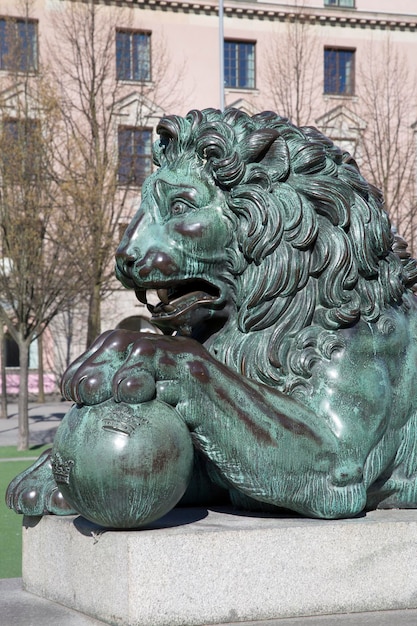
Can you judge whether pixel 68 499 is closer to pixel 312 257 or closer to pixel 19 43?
pixel 312 257

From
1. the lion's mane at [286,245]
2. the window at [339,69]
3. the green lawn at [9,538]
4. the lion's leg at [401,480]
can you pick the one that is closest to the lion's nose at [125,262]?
the lion's mane at [286,245]

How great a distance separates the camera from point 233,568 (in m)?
3.48

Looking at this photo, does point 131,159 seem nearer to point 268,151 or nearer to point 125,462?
point 268,151

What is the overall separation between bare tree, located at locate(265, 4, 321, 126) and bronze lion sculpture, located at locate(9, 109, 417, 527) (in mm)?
16313

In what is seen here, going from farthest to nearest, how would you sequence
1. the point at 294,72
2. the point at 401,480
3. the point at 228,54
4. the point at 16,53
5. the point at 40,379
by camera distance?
the point at 228,54 → the point at 40,379 → the point at 294,72 → the point at 16,53 → the point at 401,480

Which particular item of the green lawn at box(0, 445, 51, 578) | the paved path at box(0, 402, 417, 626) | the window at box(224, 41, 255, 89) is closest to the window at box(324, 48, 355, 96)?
the window at box(224, 41, 255, 89)

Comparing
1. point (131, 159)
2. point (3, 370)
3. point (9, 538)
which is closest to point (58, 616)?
point (9, 538)

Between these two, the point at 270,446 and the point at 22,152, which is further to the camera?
the point at 22,152

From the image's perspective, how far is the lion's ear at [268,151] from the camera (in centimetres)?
391

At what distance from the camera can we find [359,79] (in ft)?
93.3

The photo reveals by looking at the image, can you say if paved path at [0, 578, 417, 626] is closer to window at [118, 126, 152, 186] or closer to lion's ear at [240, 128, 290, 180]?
lion's ear at [240, 128, 290, 180]

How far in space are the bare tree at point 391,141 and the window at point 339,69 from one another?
0.63 meters

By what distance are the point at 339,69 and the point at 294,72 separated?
751cm

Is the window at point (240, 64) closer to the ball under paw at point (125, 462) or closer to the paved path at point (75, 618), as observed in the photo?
the paved path at point (75, 618)
